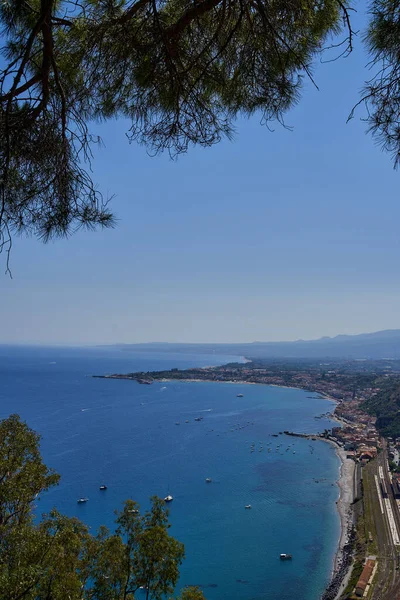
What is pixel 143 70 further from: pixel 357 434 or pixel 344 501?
pixel 357 434

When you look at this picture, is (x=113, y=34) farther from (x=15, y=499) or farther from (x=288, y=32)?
(x=15, y=499)

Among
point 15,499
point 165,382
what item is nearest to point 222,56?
point 15,499

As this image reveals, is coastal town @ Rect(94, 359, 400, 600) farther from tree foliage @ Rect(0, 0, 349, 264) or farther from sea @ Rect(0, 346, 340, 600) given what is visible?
tree foliage @ Rect(0, 0, 349, 264)

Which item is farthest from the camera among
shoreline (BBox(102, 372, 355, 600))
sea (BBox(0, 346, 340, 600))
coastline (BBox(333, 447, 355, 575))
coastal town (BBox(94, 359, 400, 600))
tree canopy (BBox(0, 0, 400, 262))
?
coastline (BBox(333, 447, 355, 575))

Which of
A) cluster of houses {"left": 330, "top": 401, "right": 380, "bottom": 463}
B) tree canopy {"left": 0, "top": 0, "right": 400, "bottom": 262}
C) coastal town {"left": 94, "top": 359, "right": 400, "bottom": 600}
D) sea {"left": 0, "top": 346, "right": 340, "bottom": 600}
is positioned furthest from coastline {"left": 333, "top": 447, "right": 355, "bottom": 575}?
tree canopy {"left": 0, "top": 0, "right": 400, "bottom": 262}

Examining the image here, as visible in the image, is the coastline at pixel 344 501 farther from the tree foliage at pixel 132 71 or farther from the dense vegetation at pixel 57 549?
the tree foliage at pixel 132 71

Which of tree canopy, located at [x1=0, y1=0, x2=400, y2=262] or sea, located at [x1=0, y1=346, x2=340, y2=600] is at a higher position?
tree canopy, located at [x1=0, y1=0, x2=400, y2=262]
